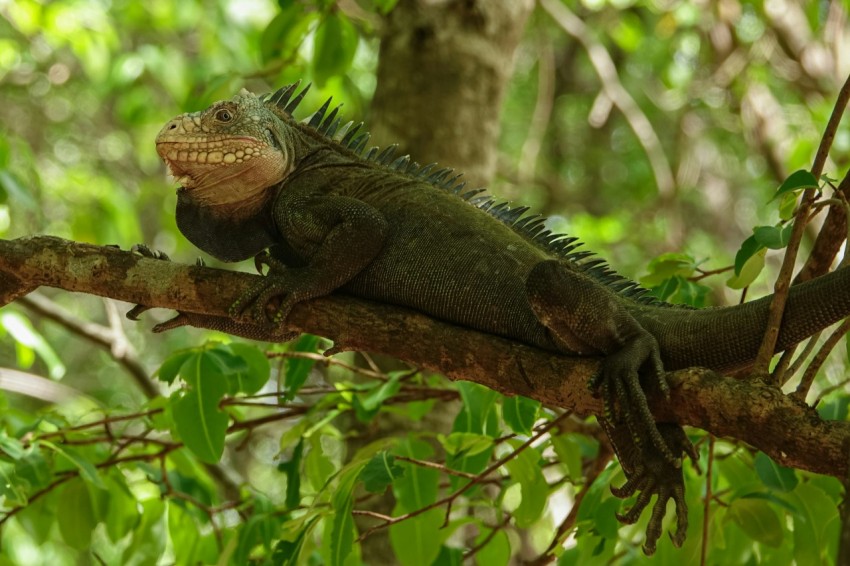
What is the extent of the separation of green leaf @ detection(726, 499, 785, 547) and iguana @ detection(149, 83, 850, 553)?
1.63ft

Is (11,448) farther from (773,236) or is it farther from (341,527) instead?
(773,236)

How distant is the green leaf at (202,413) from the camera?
12.7 feet

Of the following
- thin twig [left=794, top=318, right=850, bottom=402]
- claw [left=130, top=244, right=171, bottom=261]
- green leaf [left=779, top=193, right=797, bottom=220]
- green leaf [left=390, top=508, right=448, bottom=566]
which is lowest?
green leaf [left=390, top=508, right=448, bottom=566]

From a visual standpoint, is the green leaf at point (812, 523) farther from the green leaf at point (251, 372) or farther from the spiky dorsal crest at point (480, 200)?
the green leaf at point (251, 372)

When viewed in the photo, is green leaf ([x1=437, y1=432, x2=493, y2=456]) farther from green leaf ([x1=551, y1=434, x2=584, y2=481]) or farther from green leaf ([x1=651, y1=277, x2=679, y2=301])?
green leaf ([x1=651, y1=277, x2=679, y2=301])

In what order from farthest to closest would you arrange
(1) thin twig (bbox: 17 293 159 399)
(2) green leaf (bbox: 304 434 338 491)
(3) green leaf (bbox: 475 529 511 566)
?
1. (1) thin twig (bbox: 17 293 159 399)
2. (2) green leaf (bbox: 304 434 338 491)
3. (3) green leaf (bbox: 475 529 511 566)

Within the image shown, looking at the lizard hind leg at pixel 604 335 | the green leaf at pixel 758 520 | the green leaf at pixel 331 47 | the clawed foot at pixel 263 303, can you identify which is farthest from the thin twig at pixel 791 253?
the green leaf at pixel 331 47

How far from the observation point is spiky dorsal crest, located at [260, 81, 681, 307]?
408 cm

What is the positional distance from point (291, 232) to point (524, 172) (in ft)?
18.7

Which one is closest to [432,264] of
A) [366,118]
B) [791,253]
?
[791,253]

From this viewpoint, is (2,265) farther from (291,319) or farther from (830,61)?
(830,61)

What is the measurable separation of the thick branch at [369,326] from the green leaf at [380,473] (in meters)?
0.40

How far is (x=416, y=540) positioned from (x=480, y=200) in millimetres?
1667

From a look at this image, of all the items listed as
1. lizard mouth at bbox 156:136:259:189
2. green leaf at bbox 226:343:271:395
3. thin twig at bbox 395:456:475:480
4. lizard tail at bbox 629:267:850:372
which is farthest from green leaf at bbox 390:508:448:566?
lizard mouth at bbox 156:136:259:189
